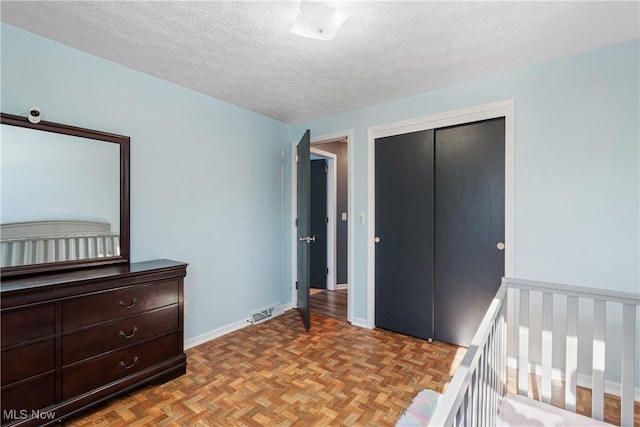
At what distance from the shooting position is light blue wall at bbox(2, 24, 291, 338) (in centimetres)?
191

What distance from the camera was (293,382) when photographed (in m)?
2.09

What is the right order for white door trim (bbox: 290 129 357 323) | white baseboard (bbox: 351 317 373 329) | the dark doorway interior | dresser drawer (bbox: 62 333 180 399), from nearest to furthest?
dresser drawer (bbox: 62 333 180 399)
white baseboard (bbox: 351 317 373 329)
white door trim (bbox: 290 129 357 323)
the dark doorway interior

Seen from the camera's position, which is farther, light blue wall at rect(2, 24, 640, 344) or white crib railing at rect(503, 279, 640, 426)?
light blue wall at rect(2, 24, 640, 344)

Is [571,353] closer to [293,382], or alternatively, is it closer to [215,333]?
[293,382]

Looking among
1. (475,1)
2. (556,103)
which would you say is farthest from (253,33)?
(556,103)

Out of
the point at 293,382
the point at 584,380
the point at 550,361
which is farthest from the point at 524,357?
the point at 293,382

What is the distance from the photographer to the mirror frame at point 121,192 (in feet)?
5.66

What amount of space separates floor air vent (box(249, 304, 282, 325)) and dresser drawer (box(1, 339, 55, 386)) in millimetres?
1777

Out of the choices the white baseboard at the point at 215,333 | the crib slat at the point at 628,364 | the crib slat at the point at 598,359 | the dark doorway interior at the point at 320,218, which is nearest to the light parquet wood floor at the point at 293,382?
the white baseboard at the point at 215,333

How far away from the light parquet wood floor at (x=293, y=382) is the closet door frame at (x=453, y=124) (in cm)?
65

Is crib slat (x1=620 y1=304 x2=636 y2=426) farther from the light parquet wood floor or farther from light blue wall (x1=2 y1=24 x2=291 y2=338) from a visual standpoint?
light blue wall (x1=2 y1=24 x2=291 y2=338)

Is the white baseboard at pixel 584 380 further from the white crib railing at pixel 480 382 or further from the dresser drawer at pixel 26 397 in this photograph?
the dresser drawer at pixel 26 397

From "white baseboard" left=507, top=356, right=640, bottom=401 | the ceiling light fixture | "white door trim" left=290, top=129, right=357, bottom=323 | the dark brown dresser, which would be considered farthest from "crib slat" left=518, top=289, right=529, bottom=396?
the dark brown dresser

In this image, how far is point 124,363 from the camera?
1885 millimetres
